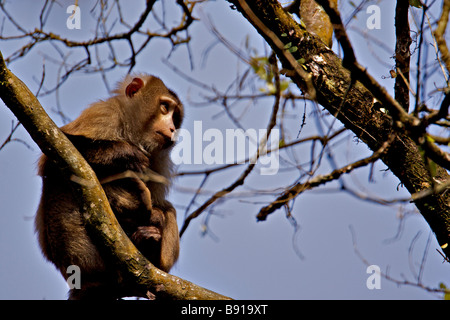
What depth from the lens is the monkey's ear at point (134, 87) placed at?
6621mm

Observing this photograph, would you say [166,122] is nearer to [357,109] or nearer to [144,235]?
[144,235]

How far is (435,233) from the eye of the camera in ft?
14.7

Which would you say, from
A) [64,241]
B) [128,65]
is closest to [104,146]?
[64,241]

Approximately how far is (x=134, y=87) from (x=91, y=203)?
2739 mm

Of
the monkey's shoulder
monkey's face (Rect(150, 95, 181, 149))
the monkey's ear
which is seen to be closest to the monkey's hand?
the monkey's shoulder

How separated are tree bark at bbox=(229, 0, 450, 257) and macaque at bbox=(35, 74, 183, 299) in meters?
1.96

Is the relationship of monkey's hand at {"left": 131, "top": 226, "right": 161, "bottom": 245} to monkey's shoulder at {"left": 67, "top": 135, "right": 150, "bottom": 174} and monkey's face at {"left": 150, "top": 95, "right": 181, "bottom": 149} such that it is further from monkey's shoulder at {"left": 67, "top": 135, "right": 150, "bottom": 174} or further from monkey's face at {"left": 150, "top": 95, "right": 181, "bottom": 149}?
monkey's face at {"left": 150, "top": 95, "right": 181, "bottom": 149}

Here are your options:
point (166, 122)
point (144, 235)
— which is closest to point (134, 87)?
point (166, 122)

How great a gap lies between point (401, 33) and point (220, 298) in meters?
2.67

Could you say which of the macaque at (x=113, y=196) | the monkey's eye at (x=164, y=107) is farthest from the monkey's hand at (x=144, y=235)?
the monkey's eye at (x=164, y=107)

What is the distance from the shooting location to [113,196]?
546 centimetres

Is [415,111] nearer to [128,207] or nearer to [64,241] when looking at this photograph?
[128,207]

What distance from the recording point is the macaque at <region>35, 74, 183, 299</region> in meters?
5.23

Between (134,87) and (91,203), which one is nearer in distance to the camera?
(91,203)
